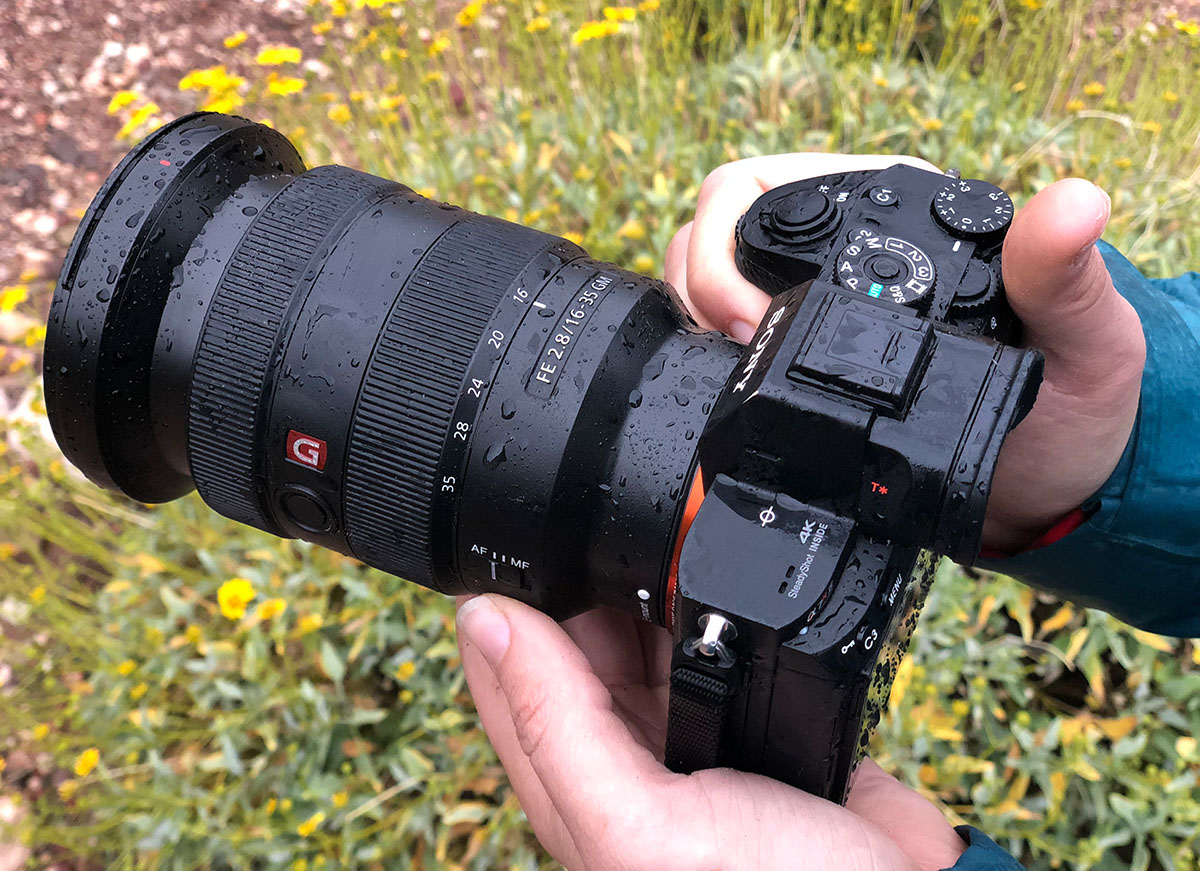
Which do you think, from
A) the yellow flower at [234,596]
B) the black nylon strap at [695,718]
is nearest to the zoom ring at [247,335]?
the yellow flower at [234,596]

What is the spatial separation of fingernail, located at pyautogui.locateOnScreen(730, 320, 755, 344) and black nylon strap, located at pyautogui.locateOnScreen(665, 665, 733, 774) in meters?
0.47

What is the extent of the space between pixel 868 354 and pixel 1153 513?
59 centimetres

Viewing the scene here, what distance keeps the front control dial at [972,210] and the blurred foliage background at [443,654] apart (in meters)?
0.77

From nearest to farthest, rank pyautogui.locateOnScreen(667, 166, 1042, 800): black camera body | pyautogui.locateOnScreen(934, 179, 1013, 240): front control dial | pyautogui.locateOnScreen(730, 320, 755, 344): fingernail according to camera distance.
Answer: pyautogui.locateOnScreen(667, 166, 1042, 800): black camera body
pyautogui.locateOnScreen(934, 179, 1013, 240): front control dial
pyautogui.locateOnScreen(730, 320, 755, 344): fingernail

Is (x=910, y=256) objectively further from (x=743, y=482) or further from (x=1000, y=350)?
(x=743, y=482)

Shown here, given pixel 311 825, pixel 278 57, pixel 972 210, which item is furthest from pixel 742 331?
pixel 278 57

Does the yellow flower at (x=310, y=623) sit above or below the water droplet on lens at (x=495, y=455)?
below

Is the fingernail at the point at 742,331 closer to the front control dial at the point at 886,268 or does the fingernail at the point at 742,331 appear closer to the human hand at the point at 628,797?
the front control dial at the point at 886,268

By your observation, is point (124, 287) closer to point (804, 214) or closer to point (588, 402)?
point (588, 402)

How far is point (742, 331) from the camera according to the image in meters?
1.19

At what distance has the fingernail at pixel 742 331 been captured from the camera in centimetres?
118

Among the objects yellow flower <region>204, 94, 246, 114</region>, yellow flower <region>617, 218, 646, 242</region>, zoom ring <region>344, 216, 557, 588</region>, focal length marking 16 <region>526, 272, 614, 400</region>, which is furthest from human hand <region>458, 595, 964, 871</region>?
yellow flower <region>204, 94, 246, 114</region>

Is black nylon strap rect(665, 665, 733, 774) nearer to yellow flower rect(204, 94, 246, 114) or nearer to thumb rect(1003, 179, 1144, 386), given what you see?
thumb rect(1003, 179, 1144, 386)

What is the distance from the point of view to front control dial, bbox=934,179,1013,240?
3.43ft
